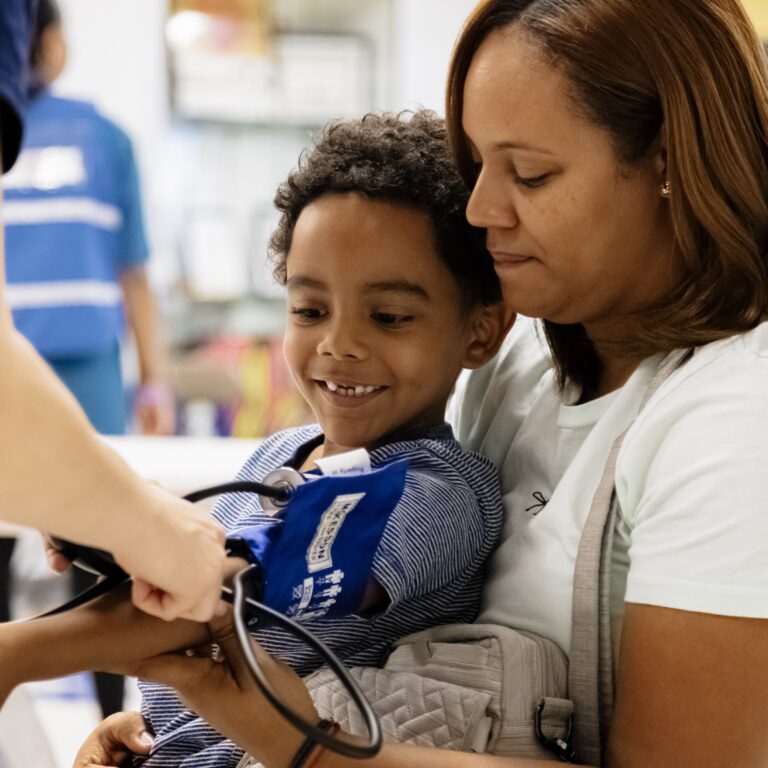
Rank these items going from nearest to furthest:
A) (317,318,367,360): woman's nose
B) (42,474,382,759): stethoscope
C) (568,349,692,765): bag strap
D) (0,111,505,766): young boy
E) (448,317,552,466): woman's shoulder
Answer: (42,474,382,759): stethoscope, (568,349,692,765): bag strap, (0,111,505,766): young boy, (317,318,367,360): woman's nose, (448,317,552,466): woman's shoulder

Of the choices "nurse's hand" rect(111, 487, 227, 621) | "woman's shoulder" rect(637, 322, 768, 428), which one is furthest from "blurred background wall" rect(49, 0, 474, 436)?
"nurse's hand" rect(111, 487, 227, 621)

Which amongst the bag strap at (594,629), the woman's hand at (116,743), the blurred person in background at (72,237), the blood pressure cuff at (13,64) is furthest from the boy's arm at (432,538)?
the blurred person in background at (72,237)

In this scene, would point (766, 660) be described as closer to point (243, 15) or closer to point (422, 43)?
point (422, 43)

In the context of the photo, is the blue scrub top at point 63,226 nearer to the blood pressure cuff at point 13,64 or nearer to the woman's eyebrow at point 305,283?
the woman's eyebrow at point 305,283

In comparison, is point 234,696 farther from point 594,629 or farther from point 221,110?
point 221,110

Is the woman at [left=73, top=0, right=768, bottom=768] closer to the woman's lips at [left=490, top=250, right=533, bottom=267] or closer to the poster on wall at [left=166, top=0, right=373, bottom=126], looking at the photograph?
the woman's lips at [left=490, top=250, right=533, bottom=267]

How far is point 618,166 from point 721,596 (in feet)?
1.52

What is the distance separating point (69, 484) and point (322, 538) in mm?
293

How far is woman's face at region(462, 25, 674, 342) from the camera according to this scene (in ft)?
3.77

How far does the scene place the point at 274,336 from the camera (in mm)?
4133

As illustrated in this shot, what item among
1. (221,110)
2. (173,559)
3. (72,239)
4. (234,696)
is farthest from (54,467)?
(221,110)

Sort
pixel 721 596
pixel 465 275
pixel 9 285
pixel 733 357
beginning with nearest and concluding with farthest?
pixel 721 596, pixel 733 357, pixel 465 275, pixel 9 285

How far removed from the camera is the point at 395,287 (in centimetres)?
132

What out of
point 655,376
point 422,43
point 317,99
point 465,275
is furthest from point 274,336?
point 655,376
